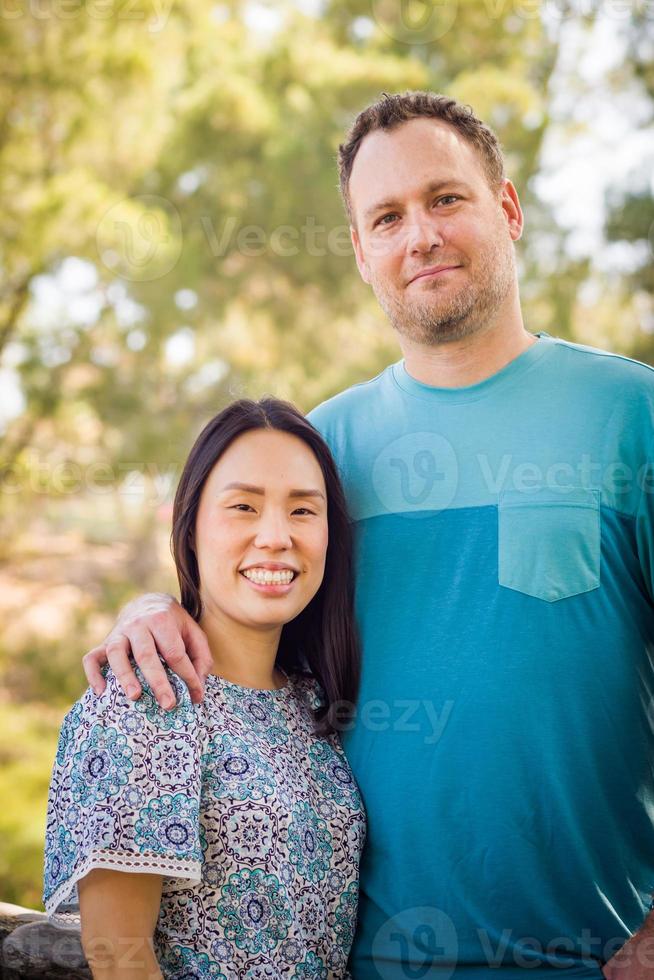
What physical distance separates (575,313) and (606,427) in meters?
6.39

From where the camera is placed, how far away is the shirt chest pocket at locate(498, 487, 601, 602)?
1.82m

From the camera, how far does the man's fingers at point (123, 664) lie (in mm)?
1596

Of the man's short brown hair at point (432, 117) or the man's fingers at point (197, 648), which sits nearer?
the man's fingers at point (197, 648)

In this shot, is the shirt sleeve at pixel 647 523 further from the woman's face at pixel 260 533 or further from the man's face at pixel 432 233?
the woman's face at pixel 260 533

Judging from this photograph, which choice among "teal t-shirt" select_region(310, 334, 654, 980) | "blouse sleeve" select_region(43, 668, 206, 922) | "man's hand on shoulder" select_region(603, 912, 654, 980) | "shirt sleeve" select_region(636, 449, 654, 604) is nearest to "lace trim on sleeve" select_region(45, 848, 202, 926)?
"blouse sleeve" select_region(43, 668, 206, 922)

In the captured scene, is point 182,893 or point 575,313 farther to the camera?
point 575,313

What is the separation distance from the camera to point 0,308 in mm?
5543

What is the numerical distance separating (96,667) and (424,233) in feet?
3.46

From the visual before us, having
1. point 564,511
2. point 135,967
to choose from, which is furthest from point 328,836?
point 564,511

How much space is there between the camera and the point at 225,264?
7.82 m

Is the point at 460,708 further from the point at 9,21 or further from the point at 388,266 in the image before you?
the point at 9,21

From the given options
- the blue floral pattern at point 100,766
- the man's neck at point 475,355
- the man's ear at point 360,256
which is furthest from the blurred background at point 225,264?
the blue floral pattern at point 100,766

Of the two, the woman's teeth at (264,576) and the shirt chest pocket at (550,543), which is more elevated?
the shirt chest pocket at (550,543)

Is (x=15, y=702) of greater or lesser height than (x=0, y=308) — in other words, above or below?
below
